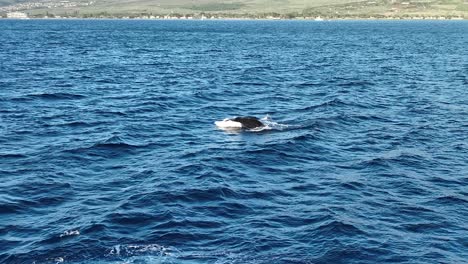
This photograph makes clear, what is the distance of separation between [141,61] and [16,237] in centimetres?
7524

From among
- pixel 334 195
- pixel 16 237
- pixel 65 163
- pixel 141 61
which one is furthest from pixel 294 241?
pixel 141 61

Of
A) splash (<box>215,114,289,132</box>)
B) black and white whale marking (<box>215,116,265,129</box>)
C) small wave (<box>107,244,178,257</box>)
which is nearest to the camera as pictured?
small wave (<box>107,244,178,257</box>)

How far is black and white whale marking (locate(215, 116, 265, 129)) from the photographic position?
41.8 metres

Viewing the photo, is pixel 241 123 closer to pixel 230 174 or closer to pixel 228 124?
pixel 228 124

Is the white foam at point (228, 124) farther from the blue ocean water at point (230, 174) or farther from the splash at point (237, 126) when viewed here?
the blue ocean water at point (230, 174)

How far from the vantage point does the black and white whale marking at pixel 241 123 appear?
41750mm

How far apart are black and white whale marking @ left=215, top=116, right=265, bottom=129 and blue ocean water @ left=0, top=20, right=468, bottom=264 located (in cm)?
129

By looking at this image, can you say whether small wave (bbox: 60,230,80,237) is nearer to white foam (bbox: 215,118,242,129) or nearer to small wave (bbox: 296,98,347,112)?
white foam (bbox: 215,118,242,129)

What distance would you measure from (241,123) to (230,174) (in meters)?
11.4

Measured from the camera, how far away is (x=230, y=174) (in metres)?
30.9

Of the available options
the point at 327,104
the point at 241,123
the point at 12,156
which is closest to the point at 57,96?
the point at 241,123

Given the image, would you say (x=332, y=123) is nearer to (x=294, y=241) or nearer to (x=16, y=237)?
(x=294, y=241)

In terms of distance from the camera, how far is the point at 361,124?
145 feet

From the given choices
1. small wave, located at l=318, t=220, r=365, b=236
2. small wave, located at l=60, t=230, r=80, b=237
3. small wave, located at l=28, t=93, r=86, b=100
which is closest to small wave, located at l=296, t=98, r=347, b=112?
small wave, located at l=28, t=93, r=86, b=100
